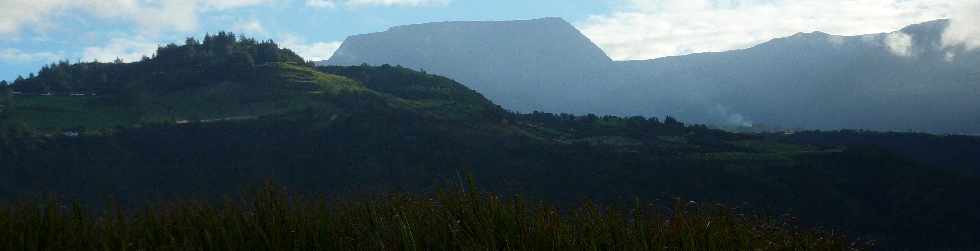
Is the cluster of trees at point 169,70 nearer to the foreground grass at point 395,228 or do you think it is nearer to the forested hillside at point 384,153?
the forested hillside at point 384,153

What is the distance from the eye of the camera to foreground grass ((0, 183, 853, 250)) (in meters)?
5.77

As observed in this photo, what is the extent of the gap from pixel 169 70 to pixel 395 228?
4342 inches

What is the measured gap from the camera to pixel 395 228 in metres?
5.99

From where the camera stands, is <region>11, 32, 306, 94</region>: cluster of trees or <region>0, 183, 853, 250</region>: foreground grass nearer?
<region>0, 183, 853, 250</region>: foreground grass

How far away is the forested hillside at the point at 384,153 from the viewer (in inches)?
2847

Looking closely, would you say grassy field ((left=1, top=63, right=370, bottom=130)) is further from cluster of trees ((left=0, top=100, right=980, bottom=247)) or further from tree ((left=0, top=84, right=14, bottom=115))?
cluster of trees ((left=0, top=100, right=980, bottom=247))

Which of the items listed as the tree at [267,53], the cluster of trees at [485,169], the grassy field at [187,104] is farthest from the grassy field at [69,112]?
the tree at [267,53]

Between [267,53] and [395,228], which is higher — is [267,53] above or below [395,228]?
above

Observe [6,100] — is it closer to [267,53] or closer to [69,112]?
[69,112]

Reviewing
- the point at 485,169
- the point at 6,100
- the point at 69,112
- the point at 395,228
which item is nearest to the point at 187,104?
the point at 69,112

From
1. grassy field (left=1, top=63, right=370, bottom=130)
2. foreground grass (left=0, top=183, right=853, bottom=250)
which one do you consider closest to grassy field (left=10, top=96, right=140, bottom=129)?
grassy field (left=1, top=63, right=370, bottom=130)

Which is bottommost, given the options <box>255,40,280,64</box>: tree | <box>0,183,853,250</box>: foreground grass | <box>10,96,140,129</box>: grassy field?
<box>10,96,140,129</box>: grassy field

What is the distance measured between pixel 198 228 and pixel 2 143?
7644cm

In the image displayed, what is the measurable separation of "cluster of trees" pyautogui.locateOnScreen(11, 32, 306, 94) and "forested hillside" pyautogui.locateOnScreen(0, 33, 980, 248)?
0.37 metres
